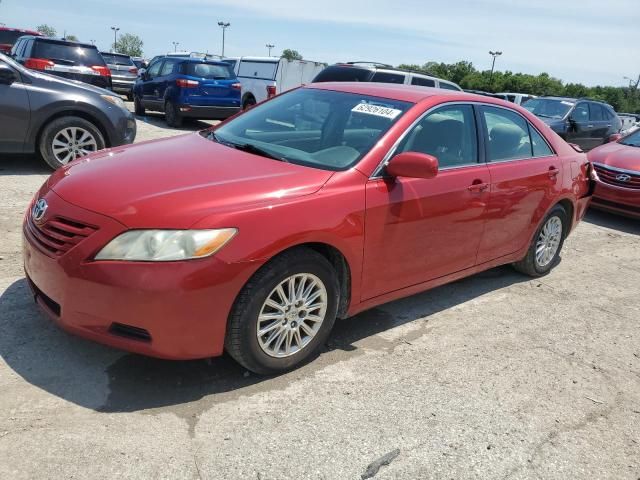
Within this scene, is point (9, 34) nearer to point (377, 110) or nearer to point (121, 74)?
point (121, 74)

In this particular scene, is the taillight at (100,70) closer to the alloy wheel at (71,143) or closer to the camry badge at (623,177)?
the alloy wheel at (71,143)

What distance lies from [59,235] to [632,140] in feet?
29.9

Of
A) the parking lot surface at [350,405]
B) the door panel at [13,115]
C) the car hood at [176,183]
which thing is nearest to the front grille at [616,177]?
the parking lot surface at [350,405]

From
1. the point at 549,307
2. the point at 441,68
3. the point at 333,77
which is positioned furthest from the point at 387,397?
the point at 441,68

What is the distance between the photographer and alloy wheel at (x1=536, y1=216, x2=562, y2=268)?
514 centimetres

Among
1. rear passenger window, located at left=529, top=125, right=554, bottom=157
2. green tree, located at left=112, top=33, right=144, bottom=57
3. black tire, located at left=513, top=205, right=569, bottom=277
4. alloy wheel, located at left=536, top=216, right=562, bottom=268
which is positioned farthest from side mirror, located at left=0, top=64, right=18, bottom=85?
green tree, located at left=112, top=33, right=144, bottom=57

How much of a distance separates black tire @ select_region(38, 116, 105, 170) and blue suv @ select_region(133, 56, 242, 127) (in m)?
5.85

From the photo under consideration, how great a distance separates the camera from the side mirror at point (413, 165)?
3.30 m

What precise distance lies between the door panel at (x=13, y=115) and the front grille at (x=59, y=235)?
4481 mm

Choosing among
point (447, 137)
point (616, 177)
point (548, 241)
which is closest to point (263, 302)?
point (447, 137)

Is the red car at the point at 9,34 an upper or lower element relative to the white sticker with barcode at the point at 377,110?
upper

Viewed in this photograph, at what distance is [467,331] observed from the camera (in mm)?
4051

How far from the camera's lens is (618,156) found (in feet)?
27.2

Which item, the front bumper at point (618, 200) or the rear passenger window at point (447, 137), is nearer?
the rear passenger window at point (447, 137)
